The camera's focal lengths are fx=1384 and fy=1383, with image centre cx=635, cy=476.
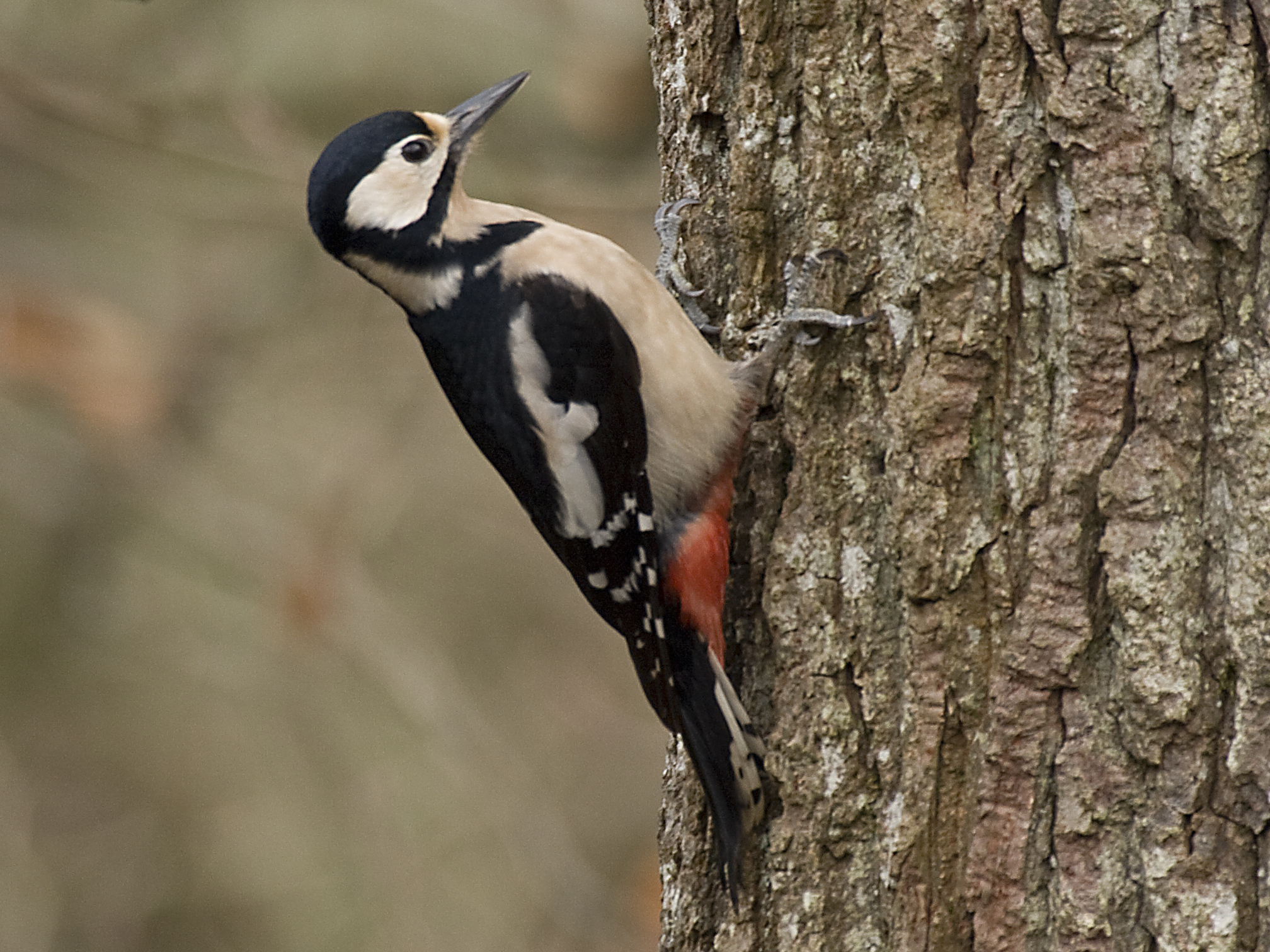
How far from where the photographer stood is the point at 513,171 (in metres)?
4.76

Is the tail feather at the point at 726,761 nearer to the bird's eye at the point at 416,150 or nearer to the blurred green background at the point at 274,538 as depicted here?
the bird's eye at the point at 416,150

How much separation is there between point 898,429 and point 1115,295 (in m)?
0.40

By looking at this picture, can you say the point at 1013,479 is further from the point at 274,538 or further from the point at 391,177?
the point at 274,538

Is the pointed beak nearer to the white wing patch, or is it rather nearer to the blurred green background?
the white wing patch

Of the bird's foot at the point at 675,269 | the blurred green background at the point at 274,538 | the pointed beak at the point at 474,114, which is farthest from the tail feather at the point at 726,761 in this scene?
the blurred green background at the point at 274,538

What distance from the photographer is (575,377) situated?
2.83 metres

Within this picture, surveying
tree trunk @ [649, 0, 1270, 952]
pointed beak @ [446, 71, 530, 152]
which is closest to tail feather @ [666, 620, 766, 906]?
tree trunk @ [649, 0, 1270, 952]

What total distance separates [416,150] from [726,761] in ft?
4.76

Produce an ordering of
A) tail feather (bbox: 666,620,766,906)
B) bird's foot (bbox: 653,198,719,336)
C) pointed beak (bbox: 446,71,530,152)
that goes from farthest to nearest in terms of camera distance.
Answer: pointed beak (bbox: 446,71,530,152) → bird's foot (bbox: 653,198,719,336) → tail feather (bbox: 666,620,766,906)

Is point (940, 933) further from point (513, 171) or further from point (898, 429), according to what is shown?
point (513, 171)

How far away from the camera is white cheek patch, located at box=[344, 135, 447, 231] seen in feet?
9.37

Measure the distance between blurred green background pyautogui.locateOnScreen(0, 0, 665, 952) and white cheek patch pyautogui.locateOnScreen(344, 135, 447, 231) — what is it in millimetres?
1667

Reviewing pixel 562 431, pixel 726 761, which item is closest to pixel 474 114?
pixel 562 431

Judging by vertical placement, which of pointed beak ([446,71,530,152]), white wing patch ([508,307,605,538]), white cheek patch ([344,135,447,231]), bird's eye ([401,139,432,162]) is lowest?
white wing patch ([508,307,605,538])
